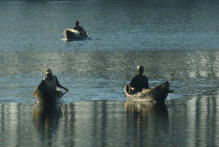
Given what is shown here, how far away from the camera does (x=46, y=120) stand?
29641mm

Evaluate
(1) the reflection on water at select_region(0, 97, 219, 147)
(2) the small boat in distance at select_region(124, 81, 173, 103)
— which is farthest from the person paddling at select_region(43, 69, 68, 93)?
(2) the small boat in distance at select_region(124, 81, 173, 103)

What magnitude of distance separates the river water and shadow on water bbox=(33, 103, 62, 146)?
0.11ft

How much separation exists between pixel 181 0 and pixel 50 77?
137033 mm

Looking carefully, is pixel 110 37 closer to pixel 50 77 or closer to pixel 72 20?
pixel 72 20

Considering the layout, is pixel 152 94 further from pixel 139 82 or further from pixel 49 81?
pixel 49 81

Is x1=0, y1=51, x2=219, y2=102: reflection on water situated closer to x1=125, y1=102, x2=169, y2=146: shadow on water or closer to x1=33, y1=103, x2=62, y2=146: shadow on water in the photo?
x1=33, y1=103, x2=62, y2=146: shadow on water

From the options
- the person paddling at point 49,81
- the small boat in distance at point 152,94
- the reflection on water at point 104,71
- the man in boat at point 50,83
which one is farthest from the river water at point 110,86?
the person paddling at point 49,81

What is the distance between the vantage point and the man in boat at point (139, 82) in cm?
3400

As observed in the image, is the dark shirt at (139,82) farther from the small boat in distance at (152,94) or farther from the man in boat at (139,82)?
the small boat in distance at (152,94)

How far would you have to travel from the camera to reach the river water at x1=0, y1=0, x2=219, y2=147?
2619cm

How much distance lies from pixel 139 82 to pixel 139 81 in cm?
5

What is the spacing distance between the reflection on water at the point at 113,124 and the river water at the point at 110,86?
0.03m

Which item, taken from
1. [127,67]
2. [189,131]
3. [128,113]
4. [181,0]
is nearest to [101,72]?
[127,67]

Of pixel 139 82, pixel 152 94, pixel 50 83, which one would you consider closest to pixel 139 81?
pixel 139 82
